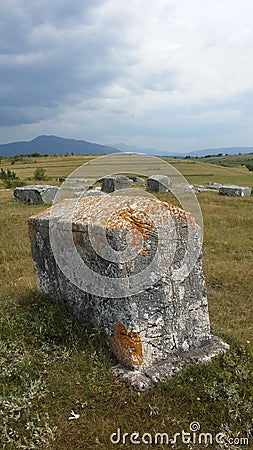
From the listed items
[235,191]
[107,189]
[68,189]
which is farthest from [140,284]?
[107,189]

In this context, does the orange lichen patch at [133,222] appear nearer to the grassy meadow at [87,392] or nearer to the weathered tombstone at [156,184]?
the grassy meadow at [87,392]

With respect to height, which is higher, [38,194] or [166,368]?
[38,194]

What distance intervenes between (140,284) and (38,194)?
1432cm

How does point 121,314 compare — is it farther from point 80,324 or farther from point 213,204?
point 213,204

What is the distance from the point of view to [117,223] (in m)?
4.30

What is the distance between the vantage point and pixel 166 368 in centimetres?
420

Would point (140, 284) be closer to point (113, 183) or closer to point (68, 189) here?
point (68, 189)

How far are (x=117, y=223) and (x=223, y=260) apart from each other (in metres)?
6.29

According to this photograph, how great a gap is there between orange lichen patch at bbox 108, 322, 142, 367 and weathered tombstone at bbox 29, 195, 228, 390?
0.03 feet

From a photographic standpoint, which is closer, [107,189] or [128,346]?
[128,346]

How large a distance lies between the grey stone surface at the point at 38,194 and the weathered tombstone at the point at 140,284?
514 inches

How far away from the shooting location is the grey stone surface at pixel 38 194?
17.8m

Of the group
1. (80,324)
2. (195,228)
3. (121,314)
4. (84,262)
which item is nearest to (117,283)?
(121,314)

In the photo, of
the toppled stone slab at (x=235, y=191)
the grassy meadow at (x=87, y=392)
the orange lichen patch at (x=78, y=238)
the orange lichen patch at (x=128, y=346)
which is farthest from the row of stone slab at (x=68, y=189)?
the orange lichen patch at (x=128, y=346)
